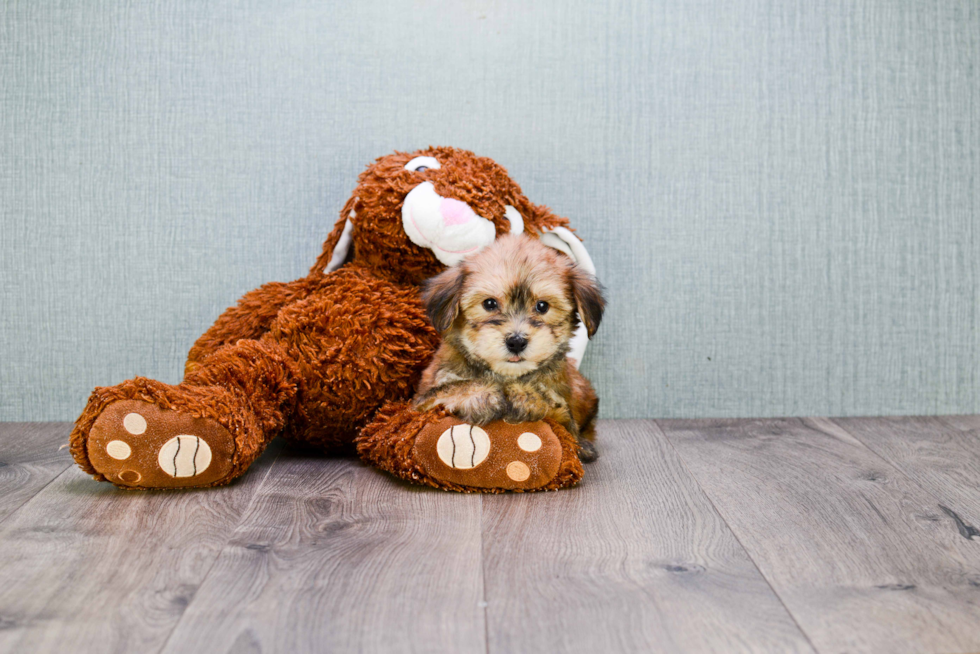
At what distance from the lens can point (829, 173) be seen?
2240 millimetres

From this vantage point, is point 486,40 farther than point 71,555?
Yes

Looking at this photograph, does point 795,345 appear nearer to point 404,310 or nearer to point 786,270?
point 786,270

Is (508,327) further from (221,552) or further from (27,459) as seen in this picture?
(27,459)

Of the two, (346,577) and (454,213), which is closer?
(346,577)

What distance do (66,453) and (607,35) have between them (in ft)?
5.65

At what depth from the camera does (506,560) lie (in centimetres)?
127

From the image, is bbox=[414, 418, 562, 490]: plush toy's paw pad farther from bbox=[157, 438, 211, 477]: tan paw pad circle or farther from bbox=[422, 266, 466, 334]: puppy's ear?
bbox=[157, 438, 211, 477]: tan paw pad circle

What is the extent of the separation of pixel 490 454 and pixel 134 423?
2.21 feet

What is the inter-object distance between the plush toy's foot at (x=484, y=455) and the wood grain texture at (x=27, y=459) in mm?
744

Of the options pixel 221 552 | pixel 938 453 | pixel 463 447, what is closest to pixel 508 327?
pixel 463 447

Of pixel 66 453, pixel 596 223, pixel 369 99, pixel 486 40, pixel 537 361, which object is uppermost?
pixel 486 40

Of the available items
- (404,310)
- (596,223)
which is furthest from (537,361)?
(596,223)

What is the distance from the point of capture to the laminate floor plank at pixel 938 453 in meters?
1.58

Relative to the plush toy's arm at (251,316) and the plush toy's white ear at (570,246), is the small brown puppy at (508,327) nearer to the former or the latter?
the plush toy's white ear at (570,246)
